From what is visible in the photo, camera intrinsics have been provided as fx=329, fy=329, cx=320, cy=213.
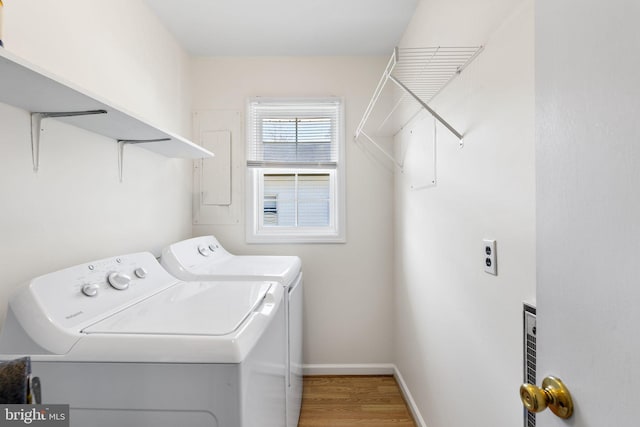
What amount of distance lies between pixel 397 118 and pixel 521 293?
1706mm

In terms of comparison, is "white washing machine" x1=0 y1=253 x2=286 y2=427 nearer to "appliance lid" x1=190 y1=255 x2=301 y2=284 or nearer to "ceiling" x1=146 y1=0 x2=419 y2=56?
"appliance lid" x1=190 y1=255 x2=301 y2=284

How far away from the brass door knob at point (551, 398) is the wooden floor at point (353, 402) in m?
1.68

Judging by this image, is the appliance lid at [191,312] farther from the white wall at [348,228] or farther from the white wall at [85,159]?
the white wall at [348,228]

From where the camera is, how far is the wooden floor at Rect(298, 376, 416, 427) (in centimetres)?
200

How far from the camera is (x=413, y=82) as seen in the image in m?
1.88

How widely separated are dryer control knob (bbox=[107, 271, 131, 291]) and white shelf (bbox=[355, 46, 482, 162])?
4.30 feet

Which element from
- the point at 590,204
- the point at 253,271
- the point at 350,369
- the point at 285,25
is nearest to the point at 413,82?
the point at 285,25

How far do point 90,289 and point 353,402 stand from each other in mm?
1768

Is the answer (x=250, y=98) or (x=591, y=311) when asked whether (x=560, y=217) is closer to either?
(x=591, y=311)

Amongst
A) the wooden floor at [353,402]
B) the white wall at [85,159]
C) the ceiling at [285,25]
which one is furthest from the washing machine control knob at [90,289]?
the ceiling at [285,25]

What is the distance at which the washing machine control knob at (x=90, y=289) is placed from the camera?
1.14m

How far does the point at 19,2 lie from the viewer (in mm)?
1123

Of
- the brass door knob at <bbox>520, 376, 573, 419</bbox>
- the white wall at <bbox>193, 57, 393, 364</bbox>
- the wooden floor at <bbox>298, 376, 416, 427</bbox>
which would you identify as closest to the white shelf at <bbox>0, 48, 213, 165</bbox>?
the white wall at <bbox>193, 57, 393, 364</bbox>

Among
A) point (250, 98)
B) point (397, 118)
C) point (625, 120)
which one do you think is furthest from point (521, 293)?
point (250, 98)
